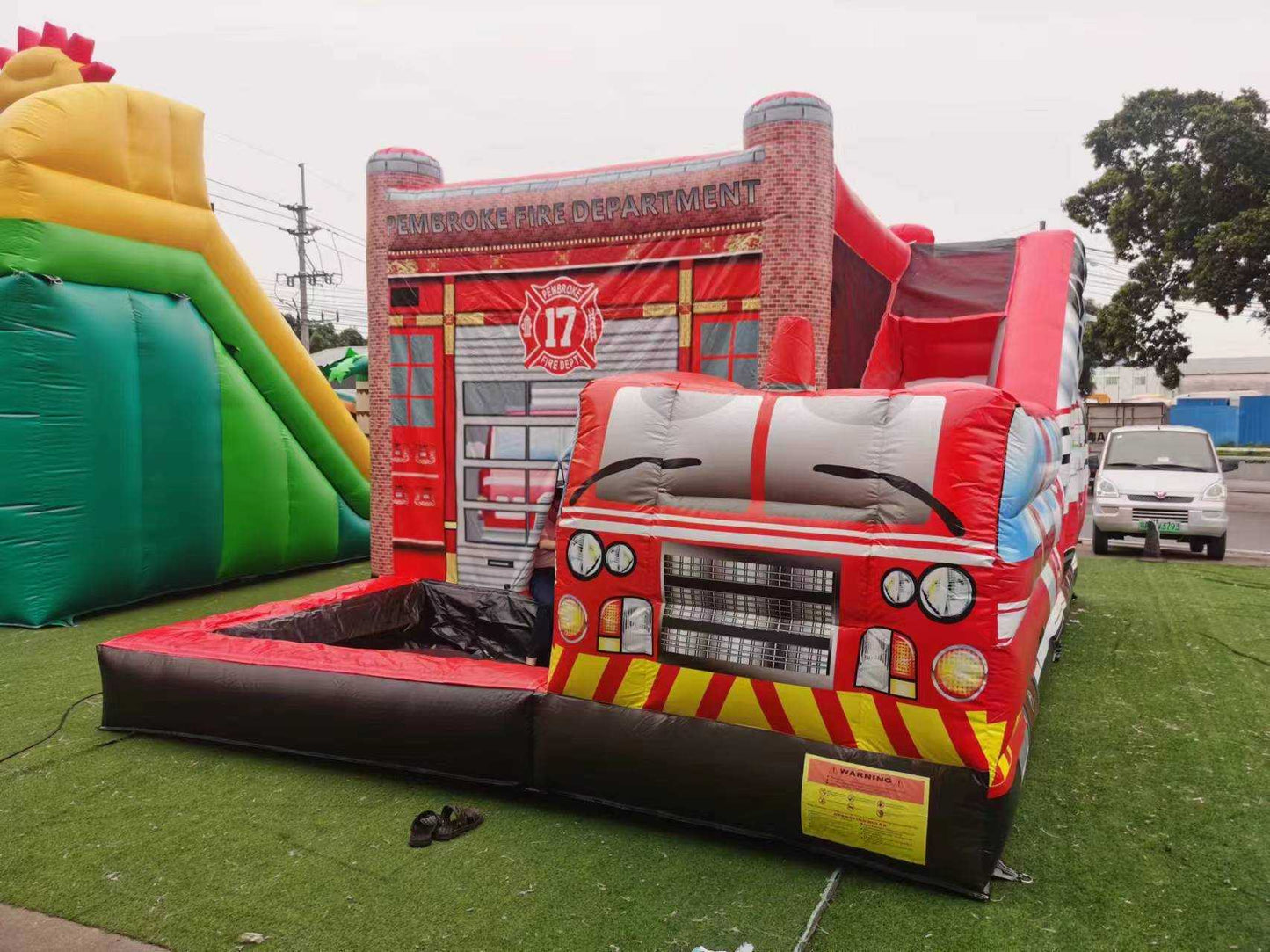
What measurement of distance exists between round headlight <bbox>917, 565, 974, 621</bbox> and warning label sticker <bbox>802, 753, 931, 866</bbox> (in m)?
0.51

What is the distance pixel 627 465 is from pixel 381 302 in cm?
423

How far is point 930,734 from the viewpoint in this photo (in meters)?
2.66

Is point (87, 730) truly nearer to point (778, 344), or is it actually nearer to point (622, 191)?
point (778, 344)

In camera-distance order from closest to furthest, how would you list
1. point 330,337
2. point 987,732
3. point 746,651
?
point 987,732 → point 746,651 → point 330,337

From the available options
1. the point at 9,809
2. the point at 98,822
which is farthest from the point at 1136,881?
the point at 9,809

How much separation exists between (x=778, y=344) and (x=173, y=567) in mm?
5818

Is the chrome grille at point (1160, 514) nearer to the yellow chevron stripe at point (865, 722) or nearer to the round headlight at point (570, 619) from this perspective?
the yellow chevron stripe at point (865, 722)

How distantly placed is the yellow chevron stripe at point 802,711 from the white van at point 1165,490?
8.28 m

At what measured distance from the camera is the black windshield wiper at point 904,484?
2.65 m

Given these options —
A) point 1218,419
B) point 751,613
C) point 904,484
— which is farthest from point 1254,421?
point 751,613

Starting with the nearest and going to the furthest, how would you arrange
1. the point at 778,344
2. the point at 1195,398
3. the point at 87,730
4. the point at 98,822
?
1. the point at 98,822
2. the point at 778,344
3. the point at 87,730
4. the point at 1195,398

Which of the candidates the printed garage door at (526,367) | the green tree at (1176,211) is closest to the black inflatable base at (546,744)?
the printed garage door at (526,367)

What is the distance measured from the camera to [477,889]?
2.69 metres

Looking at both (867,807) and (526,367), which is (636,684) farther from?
(526,367)
